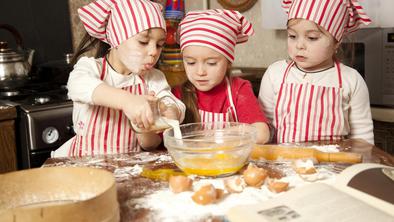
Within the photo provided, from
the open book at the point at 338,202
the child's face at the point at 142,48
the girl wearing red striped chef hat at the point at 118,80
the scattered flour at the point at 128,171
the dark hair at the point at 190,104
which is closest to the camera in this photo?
the open book at the point at 338,202

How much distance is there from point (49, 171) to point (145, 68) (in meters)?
0.55

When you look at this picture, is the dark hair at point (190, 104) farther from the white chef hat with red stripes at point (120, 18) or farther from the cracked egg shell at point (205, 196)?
the cracked egg shell at point (205, 196)

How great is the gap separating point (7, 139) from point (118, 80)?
75 centimetres

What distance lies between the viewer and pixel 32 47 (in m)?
2.51

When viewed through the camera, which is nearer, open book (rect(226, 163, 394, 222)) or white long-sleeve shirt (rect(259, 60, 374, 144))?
open book (rect(226, 163, 394, 222))

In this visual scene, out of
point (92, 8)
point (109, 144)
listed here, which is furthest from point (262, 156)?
point (92, 8)

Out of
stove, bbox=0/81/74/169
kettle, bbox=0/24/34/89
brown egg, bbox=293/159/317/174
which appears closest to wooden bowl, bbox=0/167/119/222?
brown egg, bbox=293/159/317/174

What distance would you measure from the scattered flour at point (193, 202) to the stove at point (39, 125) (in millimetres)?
1139

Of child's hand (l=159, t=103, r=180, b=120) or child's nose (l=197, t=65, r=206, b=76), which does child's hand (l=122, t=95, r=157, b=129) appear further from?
child's nose (l=197, t=65, r=206, b=76)

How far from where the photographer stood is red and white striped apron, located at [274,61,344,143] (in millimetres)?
1490

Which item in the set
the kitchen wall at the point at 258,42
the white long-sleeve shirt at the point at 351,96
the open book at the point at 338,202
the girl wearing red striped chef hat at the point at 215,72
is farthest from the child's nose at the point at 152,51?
the kitchen wall at the point at 258,42

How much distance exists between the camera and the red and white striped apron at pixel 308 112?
1.49 meters

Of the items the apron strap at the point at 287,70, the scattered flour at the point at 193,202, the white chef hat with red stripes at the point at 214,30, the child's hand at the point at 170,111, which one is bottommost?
the scattered flour at the point at 193,202

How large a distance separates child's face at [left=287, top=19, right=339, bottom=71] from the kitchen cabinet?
1.22 m
